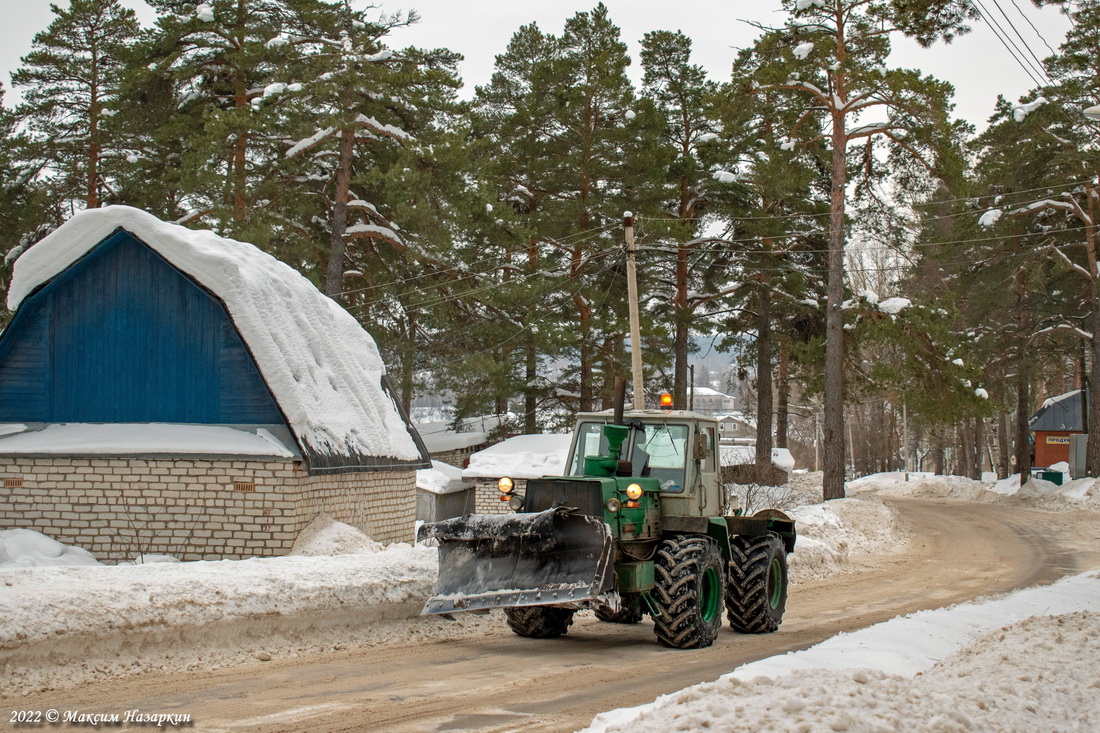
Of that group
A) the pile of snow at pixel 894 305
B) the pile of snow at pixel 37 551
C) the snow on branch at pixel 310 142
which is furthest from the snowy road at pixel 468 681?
the snow on branch at pixel 310 142

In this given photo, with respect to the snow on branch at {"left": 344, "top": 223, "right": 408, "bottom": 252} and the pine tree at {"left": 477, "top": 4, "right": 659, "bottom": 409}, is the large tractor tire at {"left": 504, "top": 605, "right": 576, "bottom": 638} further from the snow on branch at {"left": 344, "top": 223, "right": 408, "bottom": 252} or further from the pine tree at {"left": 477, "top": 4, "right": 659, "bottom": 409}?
the pine tree at {"left": 477, "top": 4, "right": 659, "bottom": 409}

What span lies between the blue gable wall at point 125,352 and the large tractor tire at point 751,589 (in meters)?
7.68

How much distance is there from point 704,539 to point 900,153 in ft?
61.7

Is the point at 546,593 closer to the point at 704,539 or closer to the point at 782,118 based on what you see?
the point at 704,539

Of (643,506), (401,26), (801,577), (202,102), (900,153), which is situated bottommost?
(801,577)

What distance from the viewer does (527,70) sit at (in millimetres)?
33281

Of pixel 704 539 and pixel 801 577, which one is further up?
pixel 704 539

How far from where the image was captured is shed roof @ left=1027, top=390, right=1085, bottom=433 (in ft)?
161

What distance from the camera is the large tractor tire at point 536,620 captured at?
9.77 m

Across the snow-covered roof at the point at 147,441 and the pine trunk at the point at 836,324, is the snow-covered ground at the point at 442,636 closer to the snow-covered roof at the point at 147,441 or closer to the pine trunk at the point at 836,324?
the snow-covered roof at the point at 147,441

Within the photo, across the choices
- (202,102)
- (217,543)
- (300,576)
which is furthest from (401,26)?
(300,576)

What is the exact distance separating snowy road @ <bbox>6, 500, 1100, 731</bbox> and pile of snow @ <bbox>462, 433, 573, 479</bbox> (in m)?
12.8

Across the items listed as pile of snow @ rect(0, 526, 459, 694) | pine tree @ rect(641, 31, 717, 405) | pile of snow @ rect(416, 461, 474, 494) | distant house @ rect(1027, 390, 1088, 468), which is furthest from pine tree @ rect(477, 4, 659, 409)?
distant house @ rect(1027, 390, 1088, 468)

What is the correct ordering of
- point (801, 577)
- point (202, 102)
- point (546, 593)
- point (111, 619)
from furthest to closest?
point (202, 102) → point (801, 577) → point (546, 593) → point (111, 619)
